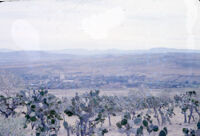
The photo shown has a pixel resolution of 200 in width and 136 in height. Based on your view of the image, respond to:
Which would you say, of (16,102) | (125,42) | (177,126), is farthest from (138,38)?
(16,102)

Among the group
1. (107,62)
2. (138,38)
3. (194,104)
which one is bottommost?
(194,104)

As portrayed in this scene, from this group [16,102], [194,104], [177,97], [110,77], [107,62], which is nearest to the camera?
[16,102]

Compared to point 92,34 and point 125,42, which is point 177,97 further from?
point 92,34

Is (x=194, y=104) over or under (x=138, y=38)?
under

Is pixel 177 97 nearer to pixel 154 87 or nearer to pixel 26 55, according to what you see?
pixel 154 87

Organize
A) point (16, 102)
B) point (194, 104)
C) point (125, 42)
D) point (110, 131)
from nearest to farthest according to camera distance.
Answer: point (16, 102), point (110, 131), point (194, 104), point (125, 42)

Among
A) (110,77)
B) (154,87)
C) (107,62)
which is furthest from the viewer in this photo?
(110,77)

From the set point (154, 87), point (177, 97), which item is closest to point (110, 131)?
point (177, 97)

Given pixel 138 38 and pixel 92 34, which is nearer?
pixel 92 34

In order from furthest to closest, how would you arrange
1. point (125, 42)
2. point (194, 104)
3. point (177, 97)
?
point (177, 97), point (125, 42), point (194, 104)
